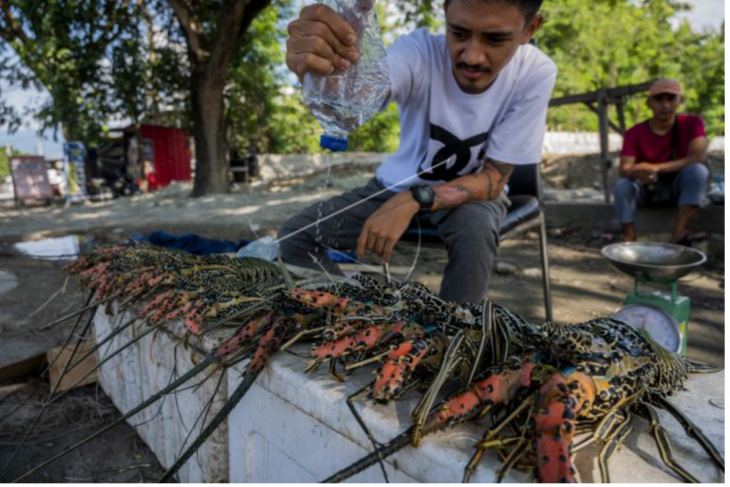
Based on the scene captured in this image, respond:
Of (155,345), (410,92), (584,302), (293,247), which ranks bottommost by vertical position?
(584,302)

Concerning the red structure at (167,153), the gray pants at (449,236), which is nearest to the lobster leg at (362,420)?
the gray pants at (449,236)

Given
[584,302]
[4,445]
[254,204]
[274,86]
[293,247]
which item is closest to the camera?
[4,445]

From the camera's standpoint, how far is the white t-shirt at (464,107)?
2.72 meters

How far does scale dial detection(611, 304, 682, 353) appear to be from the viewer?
267 centimetres

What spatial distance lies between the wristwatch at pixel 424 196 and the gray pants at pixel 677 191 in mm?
4096

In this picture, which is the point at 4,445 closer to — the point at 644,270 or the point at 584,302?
the point at 644,270

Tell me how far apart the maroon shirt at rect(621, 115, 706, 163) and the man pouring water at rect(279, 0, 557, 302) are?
3591 mm

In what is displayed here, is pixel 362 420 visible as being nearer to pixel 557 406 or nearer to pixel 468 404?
pixel 468 404

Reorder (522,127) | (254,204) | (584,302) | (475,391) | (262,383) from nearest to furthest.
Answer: (475,391) → (262,383) → (522,127) → (584,302) → (254,204)

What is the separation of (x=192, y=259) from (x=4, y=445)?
117 cm

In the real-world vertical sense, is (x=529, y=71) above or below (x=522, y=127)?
above

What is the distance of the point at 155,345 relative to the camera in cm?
213

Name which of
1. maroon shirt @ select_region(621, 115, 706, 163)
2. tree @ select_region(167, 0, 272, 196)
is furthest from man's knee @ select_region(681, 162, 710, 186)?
tree @ select_region(167, 0, 272, 196)

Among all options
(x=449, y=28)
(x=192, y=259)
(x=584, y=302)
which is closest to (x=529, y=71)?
(x=449, y=28)
